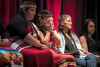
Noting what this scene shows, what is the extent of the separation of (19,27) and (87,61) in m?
0.87

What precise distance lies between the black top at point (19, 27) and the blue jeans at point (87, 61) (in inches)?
27.2

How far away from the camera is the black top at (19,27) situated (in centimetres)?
363

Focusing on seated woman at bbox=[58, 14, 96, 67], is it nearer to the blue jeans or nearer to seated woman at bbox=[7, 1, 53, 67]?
the blue jeans

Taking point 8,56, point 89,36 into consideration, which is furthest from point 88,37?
point 8,56

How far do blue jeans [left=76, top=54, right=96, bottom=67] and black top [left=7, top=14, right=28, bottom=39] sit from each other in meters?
0.69

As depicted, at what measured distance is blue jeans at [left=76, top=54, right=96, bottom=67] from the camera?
382 centimetres

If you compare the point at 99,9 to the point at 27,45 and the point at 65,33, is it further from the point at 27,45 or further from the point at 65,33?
the point at 27,45

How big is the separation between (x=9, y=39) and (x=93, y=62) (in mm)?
996

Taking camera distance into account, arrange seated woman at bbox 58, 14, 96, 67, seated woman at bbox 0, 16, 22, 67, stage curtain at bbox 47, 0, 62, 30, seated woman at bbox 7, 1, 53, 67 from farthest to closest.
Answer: stage curtain at bbox 47, 0, 62, 30, seated woman at bbox 58, 14, 96, 67, seated woman at bbox 7, 1, 53, 67, seated woman at bbox 0, 16, 22, 67

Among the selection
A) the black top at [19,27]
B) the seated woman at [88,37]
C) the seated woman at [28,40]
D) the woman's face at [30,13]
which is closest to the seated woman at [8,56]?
the seated woman at [28,40]

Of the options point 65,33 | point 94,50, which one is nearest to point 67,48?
point 65,33

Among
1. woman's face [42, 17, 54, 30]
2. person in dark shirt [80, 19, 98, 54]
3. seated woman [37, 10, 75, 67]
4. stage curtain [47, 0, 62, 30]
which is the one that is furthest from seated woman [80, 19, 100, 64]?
woman's face [42, 17, 54, 30]

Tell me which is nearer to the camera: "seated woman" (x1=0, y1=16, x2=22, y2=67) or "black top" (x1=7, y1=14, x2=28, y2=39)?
"seated woman" (x1=0, y1=16, x2=22, y2=67)

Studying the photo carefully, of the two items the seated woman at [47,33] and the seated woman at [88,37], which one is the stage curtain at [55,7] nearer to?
the seated woman at [88,37]
